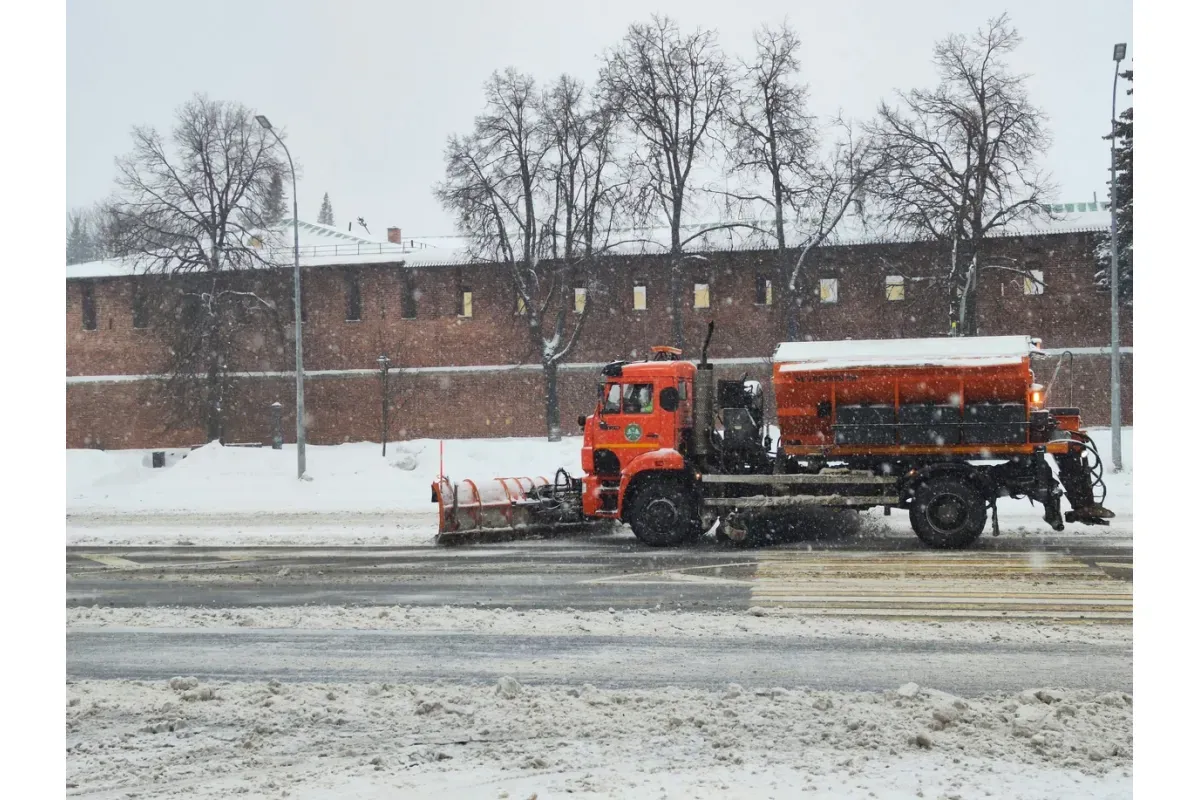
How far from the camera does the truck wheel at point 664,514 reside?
16.4 m

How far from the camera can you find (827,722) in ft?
23.2

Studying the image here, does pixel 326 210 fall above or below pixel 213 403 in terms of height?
above

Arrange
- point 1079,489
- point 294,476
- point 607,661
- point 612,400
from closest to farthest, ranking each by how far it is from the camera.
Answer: point 607,661
point 1079,489
point 612,400
point 294,476

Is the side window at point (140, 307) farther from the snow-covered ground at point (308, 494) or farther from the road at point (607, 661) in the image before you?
the road at point (607, 661)

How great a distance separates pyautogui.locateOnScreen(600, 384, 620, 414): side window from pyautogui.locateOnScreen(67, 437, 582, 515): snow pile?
8.52m

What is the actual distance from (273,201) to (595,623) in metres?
40.2

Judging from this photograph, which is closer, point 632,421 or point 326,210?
point 632,421

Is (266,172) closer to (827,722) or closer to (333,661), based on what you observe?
(333,661)

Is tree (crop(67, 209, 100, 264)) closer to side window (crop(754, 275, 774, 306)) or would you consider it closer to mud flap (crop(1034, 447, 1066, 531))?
side window (crop(754, 275, 774, 306))

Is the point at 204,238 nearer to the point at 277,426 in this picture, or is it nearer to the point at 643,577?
the point at 277,426

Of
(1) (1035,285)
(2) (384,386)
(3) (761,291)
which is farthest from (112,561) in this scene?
(1) (1035,285)

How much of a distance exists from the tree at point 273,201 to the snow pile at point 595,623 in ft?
122

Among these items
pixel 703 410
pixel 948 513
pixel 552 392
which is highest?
pixel 552 392

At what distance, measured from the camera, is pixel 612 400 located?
17.4m
